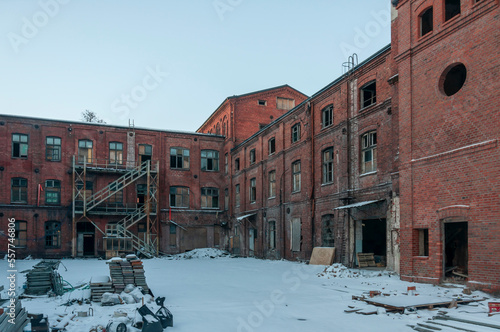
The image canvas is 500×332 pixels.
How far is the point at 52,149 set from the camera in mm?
30141

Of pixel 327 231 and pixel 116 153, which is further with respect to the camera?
pixel 116 153

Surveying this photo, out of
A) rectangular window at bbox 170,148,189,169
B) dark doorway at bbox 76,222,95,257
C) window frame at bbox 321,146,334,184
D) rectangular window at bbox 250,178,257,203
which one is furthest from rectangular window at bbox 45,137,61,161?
window frame at bbox 321,146,334,184

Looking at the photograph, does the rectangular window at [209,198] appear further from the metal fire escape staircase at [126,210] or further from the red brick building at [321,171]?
the metal fire escape staircase at [126,210]

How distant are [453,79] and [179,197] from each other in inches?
942

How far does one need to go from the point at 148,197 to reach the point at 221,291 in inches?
737

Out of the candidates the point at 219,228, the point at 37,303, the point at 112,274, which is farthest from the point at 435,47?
the point at 219,228

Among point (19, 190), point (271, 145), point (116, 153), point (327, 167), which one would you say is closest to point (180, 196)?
point (116, 153)

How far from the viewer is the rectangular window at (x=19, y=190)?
29.0 metres

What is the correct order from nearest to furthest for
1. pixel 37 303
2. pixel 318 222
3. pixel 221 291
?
pixel 37 303
pixel 221 291
pixel 318 222

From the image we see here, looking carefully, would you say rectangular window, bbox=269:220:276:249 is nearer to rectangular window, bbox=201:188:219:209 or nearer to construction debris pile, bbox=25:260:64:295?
rectangular window, bbox=201:188:219:209

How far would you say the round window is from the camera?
41.7 feet

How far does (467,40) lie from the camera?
1173cm

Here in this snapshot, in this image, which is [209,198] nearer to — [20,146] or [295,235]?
[295,235]

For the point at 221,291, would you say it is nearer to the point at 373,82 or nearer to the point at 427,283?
the point at 427,283
